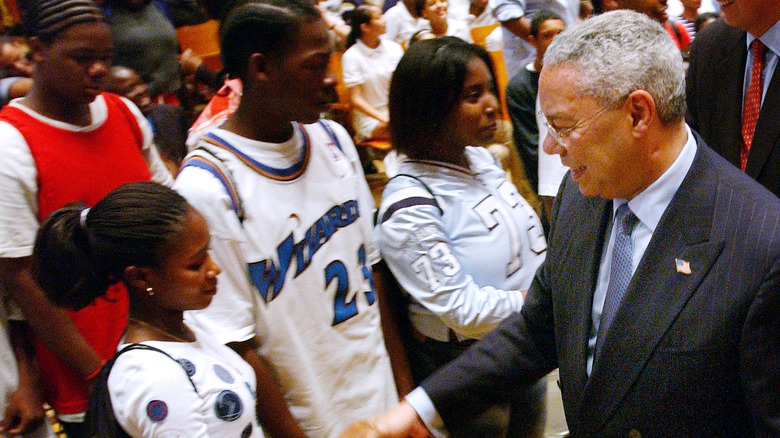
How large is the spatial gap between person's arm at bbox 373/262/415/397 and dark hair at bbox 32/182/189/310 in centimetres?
75

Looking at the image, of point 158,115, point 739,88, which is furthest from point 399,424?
point 158,115

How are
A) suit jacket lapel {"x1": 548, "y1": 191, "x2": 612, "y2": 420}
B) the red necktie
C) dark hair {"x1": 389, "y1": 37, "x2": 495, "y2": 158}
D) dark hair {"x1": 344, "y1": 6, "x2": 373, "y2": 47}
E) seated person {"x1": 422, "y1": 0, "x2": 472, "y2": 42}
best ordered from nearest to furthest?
suit jacket lapel {"x1": 548, "y1": 191, "x2": 612, "y2": 420} → dark hair {"x1": 389, "y1": 37, "x2": 495, "y2": 158} → the red necktie → dark hair {"x1": 344, "y1": 6, "x2": 373, "y2": 47} → seated person {"x1": 422, "y1": 0, "x2": 472, "y2": 42}

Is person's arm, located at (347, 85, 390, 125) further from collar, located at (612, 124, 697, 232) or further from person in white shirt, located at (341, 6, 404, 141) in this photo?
collar, located at (612, 124, 697, 232)

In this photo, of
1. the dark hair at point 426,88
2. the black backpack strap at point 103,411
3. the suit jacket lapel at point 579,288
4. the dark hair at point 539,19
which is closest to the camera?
the black backpack strap at point 103,411

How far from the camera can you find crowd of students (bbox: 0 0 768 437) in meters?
1.77

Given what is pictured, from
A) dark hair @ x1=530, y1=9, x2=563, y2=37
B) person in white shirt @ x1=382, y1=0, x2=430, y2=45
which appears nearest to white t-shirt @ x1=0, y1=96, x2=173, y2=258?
dark hair @ x1=530, y1=9, x2=563, y2=37

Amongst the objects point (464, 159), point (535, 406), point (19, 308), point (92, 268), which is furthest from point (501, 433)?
point (19, 308)

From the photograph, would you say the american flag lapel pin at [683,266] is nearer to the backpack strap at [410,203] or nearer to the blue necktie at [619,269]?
the blue necktie at [619,269]

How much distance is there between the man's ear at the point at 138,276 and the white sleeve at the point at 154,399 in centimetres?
19

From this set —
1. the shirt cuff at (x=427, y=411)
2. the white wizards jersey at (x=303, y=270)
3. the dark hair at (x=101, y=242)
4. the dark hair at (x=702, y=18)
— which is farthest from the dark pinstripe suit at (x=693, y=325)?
the dark hair at (x=702, y=18)

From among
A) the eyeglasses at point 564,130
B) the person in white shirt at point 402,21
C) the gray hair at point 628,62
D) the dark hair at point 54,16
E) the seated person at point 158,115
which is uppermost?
the gray hair at point 628,62

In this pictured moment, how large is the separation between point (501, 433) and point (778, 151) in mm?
1198

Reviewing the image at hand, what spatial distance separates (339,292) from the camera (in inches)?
82.0

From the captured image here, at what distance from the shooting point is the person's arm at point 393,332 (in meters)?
2.34
